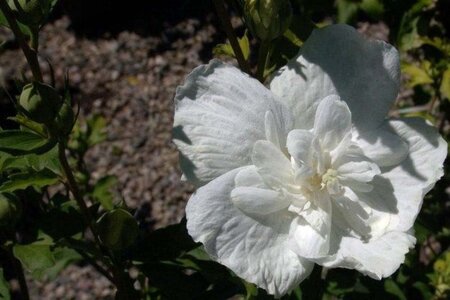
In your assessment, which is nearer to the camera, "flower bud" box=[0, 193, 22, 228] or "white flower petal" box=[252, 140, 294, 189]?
"white flower petal" box=[252, 140, 294, 189]

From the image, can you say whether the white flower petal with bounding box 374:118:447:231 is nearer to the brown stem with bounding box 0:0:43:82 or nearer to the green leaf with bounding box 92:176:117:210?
the brown stem with bounding box 0:0:43:82

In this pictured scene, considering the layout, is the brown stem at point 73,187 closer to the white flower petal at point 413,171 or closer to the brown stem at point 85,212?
the brown stem at point 85,212

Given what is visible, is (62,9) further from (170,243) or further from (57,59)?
(170,243)

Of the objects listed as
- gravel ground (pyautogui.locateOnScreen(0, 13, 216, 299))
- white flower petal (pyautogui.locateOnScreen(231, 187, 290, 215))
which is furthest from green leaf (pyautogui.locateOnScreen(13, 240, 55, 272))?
gravel ground (pyautogui.locateOnScreen(0, 13, 216, 299))

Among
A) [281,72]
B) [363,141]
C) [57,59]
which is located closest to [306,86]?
[281,72]

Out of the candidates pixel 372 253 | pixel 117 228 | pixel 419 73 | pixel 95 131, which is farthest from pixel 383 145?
pixel 95 131

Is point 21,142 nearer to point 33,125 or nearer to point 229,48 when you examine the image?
point 33,125
